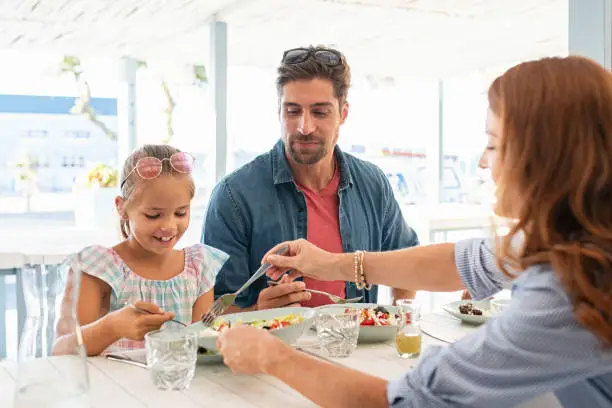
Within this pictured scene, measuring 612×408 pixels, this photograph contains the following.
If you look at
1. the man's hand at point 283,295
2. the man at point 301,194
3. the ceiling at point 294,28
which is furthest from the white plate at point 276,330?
the ceiling at point 294,28

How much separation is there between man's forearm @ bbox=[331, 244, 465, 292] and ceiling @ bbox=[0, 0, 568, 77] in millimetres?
2379

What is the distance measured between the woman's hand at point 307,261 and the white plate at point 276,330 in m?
0.13

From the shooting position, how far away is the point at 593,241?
0.92 meters

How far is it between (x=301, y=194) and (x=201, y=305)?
54 cm

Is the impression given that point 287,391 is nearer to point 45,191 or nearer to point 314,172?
point 314,172

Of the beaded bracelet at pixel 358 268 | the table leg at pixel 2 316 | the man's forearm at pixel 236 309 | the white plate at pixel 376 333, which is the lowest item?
the table leg at pixel 2 316

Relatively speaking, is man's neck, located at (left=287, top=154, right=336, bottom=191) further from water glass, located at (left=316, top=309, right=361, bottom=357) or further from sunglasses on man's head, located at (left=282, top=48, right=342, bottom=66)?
water glass, located at (left=316, top=309, right=361, bottom=357)

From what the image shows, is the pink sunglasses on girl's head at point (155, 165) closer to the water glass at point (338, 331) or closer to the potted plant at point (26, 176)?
the water glass at point (338, 331)

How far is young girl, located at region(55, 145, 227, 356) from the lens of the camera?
181 cm

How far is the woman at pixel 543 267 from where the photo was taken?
2.92ft

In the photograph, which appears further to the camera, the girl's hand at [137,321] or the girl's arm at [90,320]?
the girl's hand at [137,321]

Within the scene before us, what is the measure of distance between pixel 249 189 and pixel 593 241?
1433 mm

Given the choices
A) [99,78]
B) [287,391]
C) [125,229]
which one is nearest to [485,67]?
[99,78]

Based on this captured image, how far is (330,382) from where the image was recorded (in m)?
1.06
